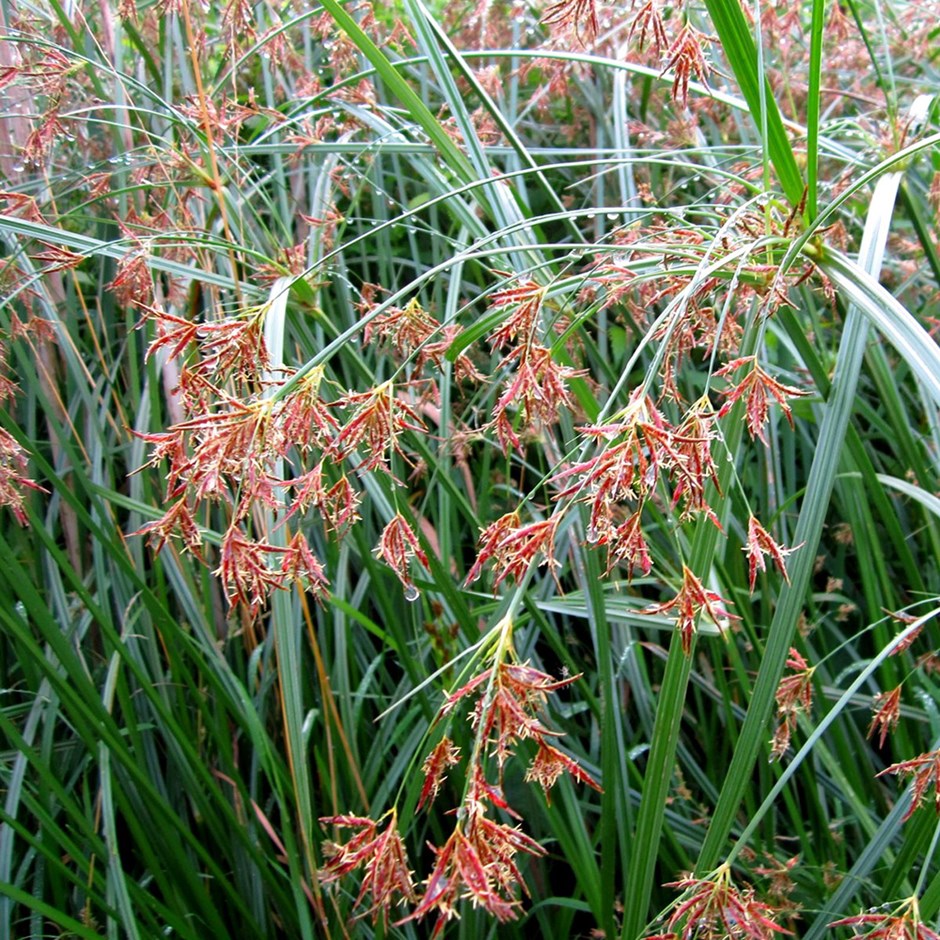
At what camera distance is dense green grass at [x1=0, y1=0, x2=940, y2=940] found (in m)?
0.70

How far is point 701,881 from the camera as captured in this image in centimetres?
72

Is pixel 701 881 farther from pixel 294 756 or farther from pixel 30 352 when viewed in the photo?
pixel 30 352

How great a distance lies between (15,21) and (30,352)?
46 cm

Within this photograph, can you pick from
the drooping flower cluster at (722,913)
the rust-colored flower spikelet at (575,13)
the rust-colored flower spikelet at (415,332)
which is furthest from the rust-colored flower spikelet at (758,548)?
the rust-colored flower spikelet at (575,13)

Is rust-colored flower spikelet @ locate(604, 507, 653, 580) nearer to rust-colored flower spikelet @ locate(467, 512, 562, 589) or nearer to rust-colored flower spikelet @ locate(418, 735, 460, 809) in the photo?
rust-colored flower spikelet @ locate(467, 512, 562, 589)

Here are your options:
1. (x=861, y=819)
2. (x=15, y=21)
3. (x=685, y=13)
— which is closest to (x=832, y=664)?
(x=861, y=819)

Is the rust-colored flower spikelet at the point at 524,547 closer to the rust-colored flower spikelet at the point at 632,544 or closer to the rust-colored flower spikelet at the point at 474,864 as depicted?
the rust-colored flower spikelet at the point at 632,544

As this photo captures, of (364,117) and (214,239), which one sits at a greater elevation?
(364,117)

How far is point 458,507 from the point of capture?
4.33 ft

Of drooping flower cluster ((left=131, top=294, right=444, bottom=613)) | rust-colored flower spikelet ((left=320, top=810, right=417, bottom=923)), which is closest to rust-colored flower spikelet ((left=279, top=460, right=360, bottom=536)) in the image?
drooping flower cluster ((left=131, top=294, right=444, bottom=613))

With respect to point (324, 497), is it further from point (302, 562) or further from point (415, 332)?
point (415, 332)

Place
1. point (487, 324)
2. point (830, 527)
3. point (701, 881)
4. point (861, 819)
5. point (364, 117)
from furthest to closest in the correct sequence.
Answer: point (830, 527) < point (364, 117) < point (861, 819) < point (487, 324) < point (701, 881)

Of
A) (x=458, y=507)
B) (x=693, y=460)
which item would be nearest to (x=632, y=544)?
(x=693, y=460)

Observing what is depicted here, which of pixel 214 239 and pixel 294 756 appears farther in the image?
pixel 214 239
